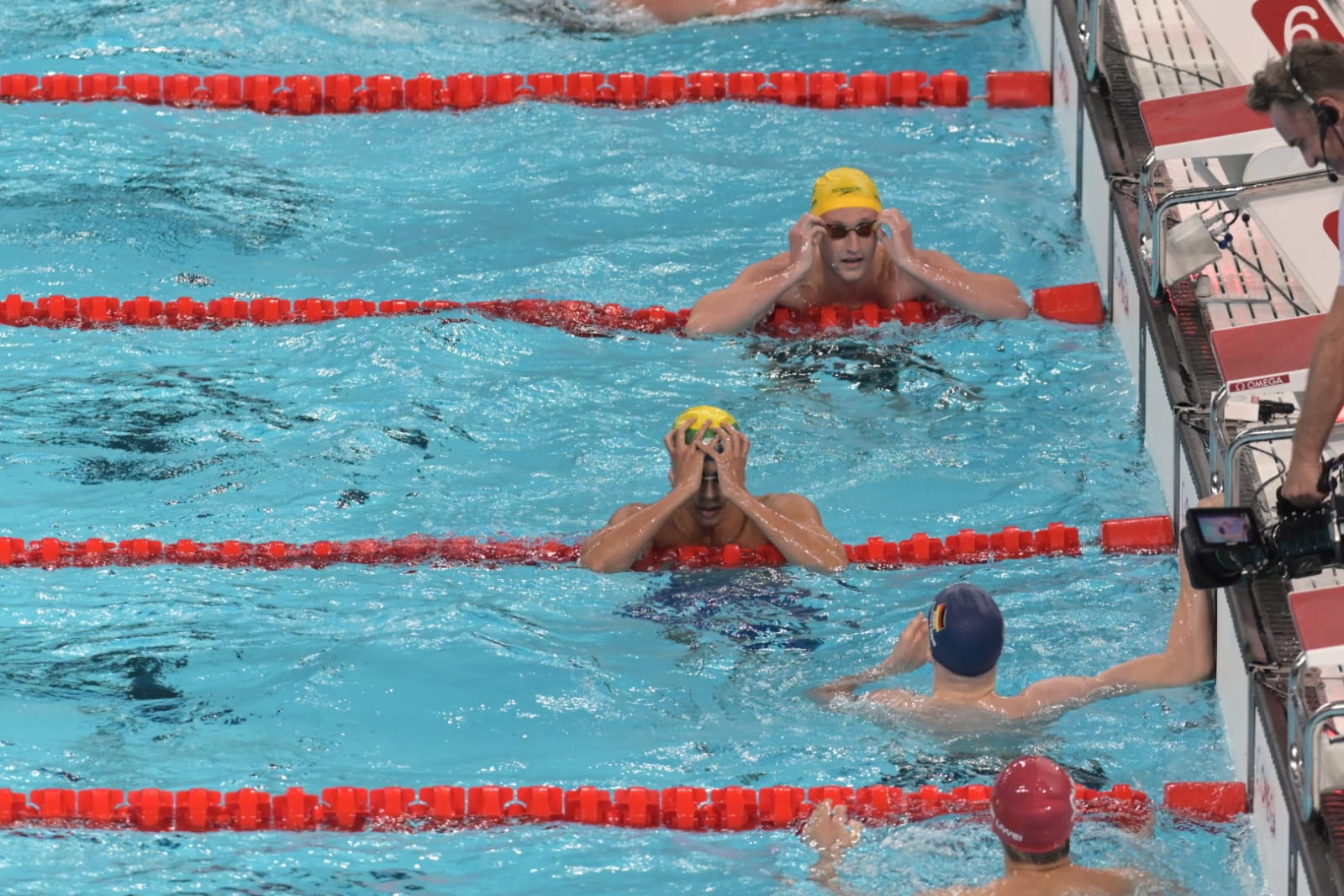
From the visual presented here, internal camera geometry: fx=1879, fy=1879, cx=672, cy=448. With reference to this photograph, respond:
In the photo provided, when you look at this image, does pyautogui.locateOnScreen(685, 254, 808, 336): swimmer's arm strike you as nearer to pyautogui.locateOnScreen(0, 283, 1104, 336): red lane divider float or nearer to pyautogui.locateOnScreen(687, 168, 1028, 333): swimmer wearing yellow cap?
pyautogui.locateOnScreen(687, 168, 1028, 333): swimmer wearing yellow cap

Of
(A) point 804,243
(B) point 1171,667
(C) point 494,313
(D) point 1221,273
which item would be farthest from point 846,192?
(B) point 1171,667

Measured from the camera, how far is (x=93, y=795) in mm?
4340

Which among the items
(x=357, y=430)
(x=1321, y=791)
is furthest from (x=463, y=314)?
(x=1321, y=791)

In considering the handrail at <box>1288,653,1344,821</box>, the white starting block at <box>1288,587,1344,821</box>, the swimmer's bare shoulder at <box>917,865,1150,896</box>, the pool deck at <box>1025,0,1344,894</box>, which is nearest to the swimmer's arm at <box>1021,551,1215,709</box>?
the pool deck at <box>1025,0,1344,894</box>

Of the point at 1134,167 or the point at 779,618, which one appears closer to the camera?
the point at 779,618

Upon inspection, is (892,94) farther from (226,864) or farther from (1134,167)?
(226,864)

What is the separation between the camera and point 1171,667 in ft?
14.1

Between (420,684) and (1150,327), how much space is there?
2.58m

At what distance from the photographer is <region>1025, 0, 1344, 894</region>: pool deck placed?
409 cm

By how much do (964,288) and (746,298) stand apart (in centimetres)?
78

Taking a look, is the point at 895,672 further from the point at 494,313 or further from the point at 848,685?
the point at 494,313

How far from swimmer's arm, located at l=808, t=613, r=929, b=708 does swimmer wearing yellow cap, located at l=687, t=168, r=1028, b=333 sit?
87.8 inches

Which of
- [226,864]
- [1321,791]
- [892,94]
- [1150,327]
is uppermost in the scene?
[892,94]

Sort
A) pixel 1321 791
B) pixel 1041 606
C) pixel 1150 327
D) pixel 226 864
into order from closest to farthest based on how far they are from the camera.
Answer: pixel 1321 791 < pixel 226 864 < pixel 1041 606 < pixel 1150 327
